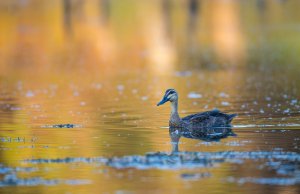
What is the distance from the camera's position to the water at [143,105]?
13.1 meters

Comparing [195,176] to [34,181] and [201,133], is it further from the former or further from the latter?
[201,133]

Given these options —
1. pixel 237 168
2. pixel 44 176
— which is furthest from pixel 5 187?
pixel 237 168

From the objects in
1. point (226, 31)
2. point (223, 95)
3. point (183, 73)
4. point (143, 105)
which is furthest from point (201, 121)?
point (226, 31)

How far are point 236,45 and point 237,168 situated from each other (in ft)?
104

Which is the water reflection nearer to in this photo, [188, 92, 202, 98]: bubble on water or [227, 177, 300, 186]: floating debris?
[227, 177, 300, 186]: floating debris

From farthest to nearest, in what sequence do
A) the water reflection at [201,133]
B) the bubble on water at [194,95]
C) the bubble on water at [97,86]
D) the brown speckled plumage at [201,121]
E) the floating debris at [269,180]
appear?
the bubble on water at [97,86] < the bubble on water at [194,95] < the brown speckled plumage at [201,121] < the water reflection at [201,133] < the floating debris at [269,180]

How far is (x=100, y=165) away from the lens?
14047 mm

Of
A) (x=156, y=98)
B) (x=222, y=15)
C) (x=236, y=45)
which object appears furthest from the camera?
(x=222, y=15)

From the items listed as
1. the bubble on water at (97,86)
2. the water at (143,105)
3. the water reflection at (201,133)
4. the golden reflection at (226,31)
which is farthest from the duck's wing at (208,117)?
the golden reflection at (226,31)

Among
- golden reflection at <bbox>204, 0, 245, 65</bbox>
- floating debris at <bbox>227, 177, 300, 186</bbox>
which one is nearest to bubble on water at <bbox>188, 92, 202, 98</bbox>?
golden reflection at <bbox>204, 0, 245, 65</bbox>

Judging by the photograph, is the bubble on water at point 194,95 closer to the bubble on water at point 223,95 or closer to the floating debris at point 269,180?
the bubble on water at point 223,95

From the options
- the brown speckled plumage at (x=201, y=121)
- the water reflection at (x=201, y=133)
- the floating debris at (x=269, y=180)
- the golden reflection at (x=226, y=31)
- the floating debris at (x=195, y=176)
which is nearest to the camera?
the floating debris at (x=269, y=180)

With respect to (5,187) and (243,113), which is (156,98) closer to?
(243,113)

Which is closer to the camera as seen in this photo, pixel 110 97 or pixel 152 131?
pixel 152 131
